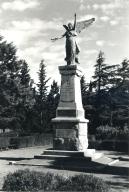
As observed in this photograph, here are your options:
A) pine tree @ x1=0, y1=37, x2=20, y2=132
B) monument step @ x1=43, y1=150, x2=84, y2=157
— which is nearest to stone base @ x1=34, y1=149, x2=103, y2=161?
monument step @ x1=43, y1=150, x2=84, y2=157

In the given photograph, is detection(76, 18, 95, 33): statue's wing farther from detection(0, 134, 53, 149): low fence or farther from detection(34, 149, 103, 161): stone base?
detection(0, 134, 53, 149): low fence

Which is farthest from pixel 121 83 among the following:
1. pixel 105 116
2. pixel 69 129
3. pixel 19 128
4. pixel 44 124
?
pixel 69 129

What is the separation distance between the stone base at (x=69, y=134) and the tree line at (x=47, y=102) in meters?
22.0

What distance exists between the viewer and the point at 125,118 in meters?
46.6

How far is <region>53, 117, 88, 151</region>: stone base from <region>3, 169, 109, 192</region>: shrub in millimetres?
8479

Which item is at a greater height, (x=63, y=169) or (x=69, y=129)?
(x=69, y=129)

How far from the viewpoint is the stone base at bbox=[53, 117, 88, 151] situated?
18.9m

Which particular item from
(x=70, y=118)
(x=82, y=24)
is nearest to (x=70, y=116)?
(x=70, y=118)

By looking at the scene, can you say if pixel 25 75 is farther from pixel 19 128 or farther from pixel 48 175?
pixel 48 175

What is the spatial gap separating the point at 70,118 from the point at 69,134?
85 cm

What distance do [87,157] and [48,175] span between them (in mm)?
7577

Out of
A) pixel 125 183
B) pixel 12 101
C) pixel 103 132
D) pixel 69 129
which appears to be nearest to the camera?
pixel 125 183

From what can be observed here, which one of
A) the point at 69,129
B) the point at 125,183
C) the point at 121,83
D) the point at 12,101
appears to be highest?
the point at 121,83

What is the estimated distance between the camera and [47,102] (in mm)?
60094
